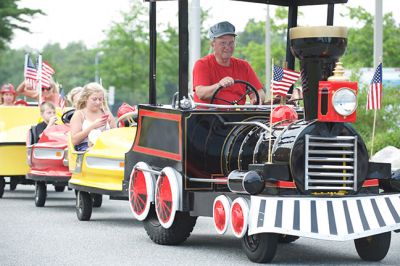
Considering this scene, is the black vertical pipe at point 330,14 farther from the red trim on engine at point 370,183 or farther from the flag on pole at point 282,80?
the red trim on engine at point 370,183

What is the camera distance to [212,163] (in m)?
10.7

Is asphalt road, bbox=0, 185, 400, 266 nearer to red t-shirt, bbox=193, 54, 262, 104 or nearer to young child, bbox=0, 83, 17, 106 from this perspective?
red t-shirt, bbox=193, 54, 262, 104

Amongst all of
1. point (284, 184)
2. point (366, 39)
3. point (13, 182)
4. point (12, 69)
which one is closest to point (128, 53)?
point (366, 39)

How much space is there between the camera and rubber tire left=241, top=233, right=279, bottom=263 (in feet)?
31.0

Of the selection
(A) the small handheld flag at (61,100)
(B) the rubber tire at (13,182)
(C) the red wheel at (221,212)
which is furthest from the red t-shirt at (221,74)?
(B) the rubber tire at (13,182)

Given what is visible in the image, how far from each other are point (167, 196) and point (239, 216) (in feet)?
4.69

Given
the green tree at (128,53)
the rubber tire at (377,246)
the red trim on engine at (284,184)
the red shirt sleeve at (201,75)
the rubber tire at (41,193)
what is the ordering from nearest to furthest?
the red trim on engine at (284,184)
the rubber tire at (377,246)
the red shirt sleeve at (201,75)
the rubber tire at (41,193)
the green tree at (128,53)

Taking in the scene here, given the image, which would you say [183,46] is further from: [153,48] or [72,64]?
[72,64]

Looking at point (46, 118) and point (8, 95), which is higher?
point (8, 95)

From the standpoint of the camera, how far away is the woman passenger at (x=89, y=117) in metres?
14.8

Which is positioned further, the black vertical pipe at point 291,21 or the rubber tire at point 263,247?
the black vertical pipe at point 291,21

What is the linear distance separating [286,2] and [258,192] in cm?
350

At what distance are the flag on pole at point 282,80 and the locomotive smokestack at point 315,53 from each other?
0.89 m

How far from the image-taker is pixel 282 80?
36.5 ft
